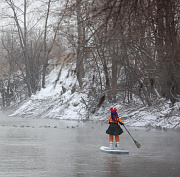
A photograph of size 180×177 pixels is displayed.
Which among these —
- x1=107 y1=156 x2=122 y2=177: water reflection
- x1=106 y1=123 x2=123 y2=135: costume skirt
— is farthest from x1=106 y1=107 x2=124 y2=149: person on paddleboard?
x1=107 y1=156 x2=122 y2=177: water reflection

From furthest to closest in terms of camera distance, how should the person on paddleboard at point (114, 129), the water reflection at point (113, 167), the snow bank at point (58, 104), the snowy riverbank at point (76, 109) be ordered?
the snow bank at point (58, 104)
the snowy riverbank at point (76, 109)
the person on paddleboard at point (114, 129)
the water reflection at point (113, 167)

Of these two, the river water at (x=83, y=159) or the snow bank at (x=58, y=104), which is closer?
the river water at (x=83, y=159)

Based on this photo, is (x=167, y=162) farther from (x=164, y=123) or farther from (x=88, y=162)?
(x=164, y=123)

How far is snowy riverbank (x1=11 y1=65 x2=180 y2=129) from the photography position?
24.2 meters

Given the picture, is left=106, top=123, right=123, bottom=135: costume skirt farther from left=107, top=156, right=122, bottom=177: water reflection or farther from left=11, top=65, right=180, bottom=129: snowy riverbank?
left=11, top=65, right=180, bottom=129: snowy riverbank

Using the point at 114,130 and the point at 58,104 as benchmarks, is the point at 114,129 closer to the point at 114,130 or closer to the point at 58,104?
the point at 114,130

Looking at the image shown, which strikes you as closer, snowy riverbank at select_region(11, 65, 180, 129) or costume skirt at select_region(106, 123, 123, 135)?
costume skirt at select_region(106, 123, 123, 135)

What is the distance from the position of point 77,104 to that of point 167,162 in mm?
24311

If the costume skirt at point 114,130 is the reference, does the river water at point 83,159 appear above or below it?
below

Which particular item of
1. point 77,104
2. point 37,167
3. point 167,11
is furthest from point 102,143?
point 77,104

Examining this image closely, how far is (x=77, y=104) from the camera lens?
3522cm

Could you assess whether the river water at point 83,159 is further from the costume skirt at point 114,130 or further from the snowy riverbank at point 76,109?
the snowy riverbank at point 76,109

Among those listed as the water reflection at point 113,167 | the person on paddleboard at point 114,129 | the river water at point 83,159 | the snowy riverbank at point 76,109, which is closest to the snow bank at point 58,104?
the snowy riverbank at point 76,109

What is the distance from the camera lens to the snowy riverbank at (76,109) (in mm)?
24172
